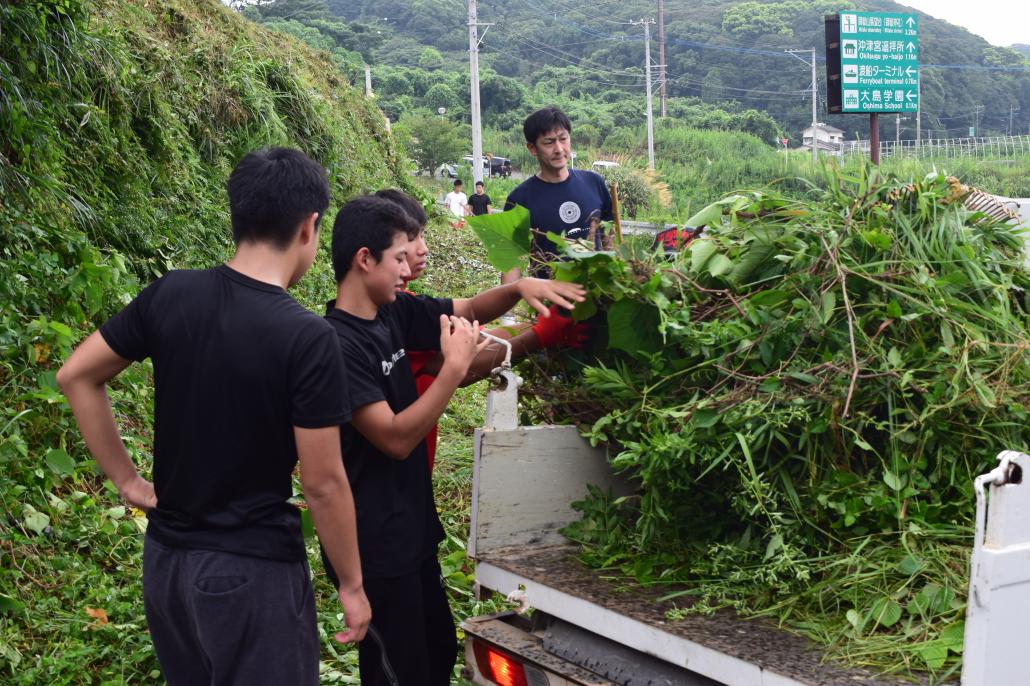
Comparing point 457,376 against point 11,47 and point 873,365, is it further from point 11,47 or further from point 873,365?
point 11,47

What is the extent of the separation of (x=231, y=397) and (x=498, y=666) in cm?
117

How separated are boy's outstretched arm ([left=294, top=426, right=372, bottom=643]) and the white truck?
0.58 meters

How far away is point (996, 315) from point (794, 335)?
0.53 m

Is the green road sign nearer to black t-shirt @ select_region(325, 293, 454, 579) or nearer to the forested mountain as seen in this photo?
black t-shirt @ select_region(325, 293, 454, 579)

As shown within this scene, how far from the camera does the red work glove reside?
325 centimetres

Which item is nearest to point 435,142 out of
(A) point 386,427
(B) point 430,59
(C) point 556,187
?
(B) point 430,59

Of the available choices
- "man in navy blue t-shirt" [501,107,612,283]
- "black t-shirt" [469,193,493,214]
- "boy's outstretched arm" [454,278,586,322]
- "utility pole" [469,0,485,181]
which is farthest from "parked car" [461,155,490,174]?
"boy's outstretched arm" [454,278,586,322]

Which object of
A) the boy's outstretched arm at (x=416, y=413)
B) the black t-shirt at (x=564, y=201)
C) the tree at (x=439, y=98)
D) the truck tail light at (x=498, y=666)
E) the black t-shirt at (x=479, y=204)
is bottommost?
the truck tail light at (x=498, y=666)

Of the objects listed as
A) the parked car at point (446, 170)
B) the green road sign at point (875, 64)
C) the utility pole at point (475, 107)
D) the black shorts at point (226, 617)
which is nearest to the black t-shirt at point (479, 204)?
the green road sign at point (875, 64)

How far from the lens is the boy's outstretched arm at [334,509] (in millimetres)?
2199

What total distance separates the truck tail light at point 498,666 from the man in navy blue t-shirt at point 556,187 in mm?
2256

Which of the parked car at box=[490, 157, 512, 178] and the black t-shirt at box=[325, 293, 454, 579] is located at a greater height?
the parked car at box=[490, 157, 512, 178]

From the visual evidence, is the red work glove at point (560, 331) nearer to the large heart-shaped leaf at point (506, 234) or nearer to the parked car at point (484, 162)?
the large heart-shaped leaf at point (506, 234)

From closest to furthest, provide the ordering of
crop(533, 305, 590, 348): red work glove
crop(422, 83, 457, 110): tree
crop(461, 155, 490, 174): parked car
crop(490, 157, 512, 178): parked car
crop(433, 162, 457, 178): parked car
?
crop(533, 305, 590, 348): red work glove
crop(433, 162, 457, 178): parked car
crop(490, 157, 512, 178): parked car
crop(461, 155, 490, 174): parked car
crop(422, 83, 457, 110): tree
